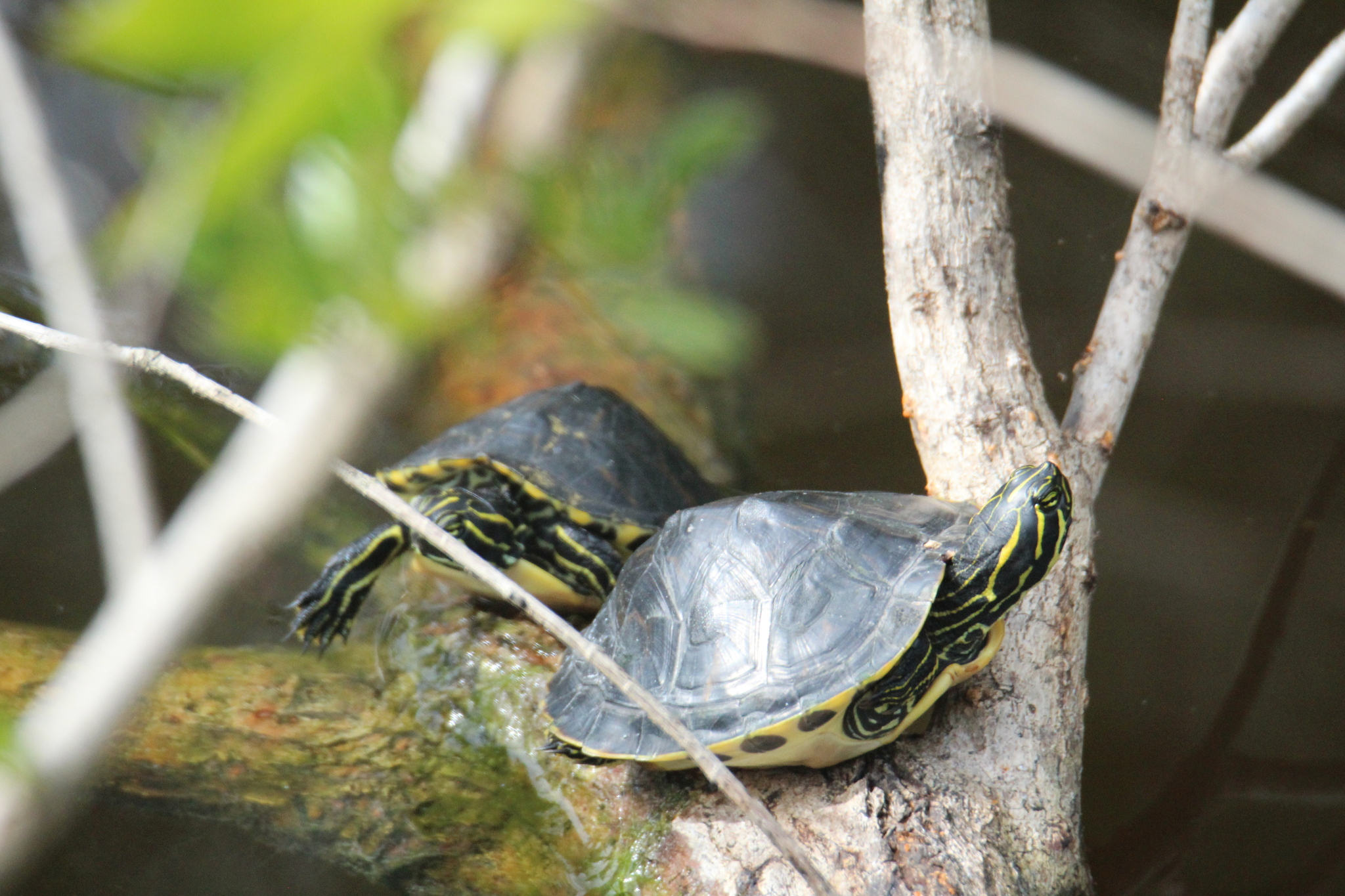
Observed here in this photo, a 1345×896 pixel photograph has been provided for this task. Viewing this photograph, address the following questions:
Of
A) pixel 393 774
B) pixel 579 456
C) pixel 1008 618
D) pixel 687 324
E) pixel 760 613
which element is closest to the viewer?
pixel 687 324

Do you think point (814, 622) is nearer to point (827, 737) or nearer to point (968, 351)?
point (827, 737)

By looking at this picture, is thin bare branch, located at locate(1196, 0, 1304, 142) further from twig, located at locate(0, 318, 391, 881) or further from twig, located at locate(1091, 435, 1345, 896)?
twig, located at locate(0, 318, 391, 881)

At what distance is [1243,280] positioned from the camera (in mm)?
4758

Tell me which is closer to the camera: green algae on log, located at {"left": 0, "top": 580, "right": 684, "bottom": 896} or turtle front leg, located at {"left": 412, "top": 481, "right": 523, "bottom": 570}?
green algae on log, located at {"left": 0, "top": 580, "right": 684, "bottom": 896}

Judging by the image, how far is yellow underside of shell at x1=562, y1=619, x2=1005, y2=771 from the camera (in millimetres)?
1913

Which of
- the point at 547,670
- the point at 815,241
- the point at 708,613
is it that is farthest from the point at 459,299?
the point at 815,241

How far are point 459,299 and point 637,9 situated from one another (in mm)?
163

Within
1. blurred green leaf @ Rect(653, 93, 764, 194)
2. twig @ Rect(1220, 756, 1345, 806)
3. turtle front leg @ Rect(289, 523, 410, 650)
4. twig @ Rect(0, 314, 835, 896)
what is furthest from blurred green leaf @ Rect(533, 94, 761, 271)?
twig @ Rect(1220, 756, 1345, 806)

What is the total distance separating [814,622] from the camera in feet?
6.71

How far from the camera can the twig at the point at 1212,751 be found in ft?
9.39

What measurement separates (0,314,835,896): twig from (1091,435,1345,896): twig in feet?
5.87

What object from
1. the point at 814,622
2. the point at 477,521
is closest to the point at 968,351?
the point at 814,622

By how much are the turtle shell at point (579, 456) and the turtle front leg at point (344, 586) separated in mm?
342

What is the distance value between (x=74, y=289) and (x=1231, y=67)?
3024 millimetres
